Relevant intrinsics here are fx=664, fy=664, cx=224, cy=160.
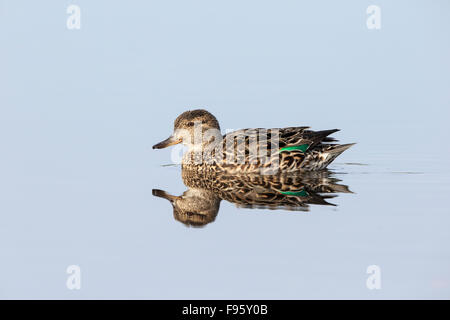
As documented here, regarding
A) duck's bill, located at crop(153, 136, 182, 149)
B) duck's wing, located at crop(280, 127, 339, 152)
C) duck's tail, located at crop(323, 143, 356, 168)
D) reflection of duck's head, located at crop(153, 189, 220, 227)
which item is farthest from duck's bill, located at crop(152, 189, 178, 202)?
duck's tail, located at crop(323, 143, 356, 168)

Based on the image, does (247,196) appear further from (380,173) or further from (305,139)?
(380,173)

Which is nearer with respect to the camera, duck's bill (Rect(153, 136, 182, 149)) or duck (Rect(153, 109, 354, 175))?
duck (Rect(153, 109, 354, 175))

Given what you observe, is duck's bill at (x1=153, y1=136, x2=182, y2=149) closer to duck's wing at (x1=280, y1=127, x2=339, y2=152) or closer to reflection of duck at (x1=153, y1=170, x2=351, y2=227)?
reflection of duck at (x1=153, y1=170, x2=351, y2=227)

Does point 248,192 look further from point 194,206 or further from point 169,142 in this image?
point 169,142

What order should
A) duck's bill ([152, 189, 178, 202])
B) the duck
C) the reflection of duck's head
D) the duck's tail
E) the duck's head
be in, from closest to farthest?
the reflection of duck's head
duck's bill ([152, 189, 178, 202])
the duck
the duck's tail
the duck's head

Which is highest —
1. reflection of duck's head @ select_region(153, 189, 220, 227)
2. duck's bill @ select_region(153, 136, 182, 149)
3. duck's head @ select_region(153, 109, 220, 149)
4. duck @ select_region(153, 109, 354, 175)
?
duck's head @ select_region(153, 109, 220, 149)

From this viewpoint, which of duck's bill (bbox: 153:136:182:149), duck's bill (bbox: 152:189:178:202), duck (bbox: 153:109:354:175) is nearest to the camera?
duck's bill (bbox: 152:189:178:202)

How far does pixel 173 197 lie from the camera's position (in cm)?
1086

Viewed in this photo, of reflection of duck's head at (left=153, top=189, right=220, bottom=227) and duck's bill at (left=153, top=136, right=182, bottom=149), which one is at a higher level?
duck's bill at (left=153, top=136, right=182, bottom=149)

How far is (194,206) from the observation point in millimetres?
10250

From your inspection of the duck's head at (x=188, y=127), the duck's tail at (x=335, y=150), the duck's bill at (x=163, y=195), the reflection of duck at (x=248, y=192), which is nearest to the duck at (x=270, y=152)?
the duck's tail at (x=335, y=150)

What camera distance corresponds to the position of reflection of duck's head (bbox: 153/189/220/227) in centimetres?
954

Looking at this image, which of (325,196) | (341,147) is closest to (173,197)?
(325,196)

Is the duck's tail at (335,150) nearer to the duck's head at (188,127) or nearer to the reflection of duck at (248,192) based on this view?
the reflection of duck at (248,192)
